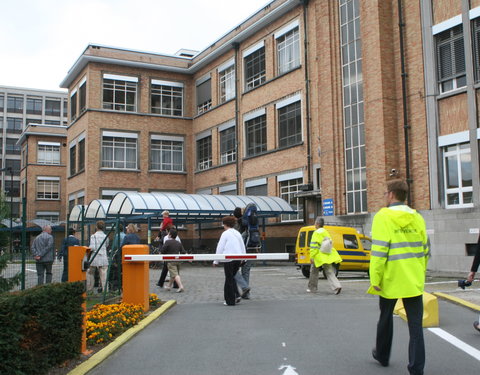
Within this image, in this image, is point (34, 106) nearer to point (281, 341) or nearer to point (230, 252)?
point (230, 252)

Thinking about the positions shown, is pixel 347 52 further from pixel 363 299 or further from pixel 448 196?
pixel 363 299

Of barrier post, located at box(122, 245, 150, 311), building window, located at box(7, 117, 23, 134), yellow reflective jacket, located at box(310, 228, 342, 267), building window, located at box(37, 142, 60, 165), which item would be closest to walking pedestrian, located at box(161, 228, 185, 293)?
A: yellow reflective jacket, located at box(310, 228, 342, 267)

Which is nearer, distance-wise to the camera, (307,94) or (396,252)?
(396,252)

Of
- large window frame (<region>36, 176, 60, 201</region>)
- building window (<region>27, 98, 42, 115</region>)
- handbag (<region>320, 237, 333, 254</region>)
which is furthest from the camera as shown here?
building window (<region>27, 98, 42, 115</region>)

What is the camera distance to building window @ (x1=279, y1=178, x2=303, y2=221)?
2972 centimetres

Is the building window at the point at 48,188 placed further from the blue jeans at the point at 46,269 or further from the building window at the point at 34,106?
the blue jeans at the point at 46,269

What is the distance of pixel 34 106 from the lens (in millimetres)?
82125

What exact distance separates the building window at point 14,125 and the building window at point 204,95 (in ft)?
161

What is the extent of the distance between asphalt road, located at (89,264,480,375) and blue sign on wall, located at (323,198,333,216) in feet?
42.8

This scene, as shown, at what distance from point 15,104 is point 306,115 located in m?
63.0

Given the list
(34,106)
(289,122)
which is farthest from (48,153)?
(289,122)

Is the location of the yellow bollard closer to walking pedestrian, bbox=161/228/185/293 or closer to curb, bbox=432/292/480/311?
curb, bbox=432/292/480/311

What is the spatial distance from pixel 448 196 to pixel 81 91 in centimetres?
2701

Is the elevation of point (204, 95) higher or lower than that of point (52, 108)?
lower
